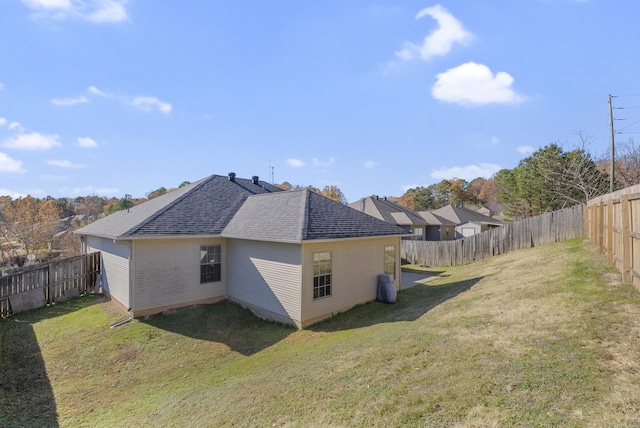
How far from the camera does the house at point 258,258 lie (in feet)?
33.2

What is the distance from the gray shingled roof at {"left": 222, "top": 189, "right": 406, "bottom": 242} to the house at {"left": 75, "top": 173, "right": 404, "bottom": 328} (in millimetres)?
47

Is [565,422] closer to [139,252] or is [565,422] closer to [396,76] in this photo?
[139,252]

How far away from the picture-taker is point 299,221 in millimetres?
10625

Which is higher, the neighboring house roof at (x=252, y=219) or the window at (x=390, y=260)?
the neighboring house roof at (x=252, y=219)

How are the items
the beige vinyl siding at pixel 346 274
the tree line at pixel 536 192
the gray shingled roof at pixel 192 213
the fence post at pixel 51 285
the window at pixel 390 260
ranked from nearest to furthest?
the beige vinyl siding at pixel 346 274 < the gray shingled roof at pixel 192 213 < the fence post at pixel 51 285 < the window at pixel 390 260 < the tree line at pixel 536 192

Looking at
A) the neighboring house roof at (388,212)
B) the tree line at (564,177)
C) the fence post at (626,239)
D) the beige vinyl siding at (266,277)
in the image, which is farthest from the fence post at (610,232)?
the neighboring house roof at (388,212)

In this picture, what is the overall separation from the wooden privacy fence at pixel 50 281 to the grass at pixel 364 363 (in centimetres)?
83

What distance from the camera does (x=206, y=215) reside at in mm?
13109

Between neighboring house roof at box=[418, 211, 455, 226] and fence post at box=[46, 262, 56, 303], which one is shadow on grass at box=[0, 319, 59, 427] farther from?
neighboring house roof at box=[418, 211, 455, 226]

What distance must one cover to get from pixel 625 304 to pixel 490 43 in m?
9.23

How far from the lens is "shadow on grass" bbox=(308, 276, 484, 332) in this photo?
956 cm

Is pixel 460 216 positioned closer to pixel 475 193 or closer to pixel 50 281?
pixel 50 281

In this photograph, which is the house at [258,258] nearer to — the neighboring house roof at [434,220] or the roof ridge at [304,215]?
the roof ridge at [304,215]

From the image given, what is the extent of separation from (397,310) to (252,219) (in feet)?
21.3
